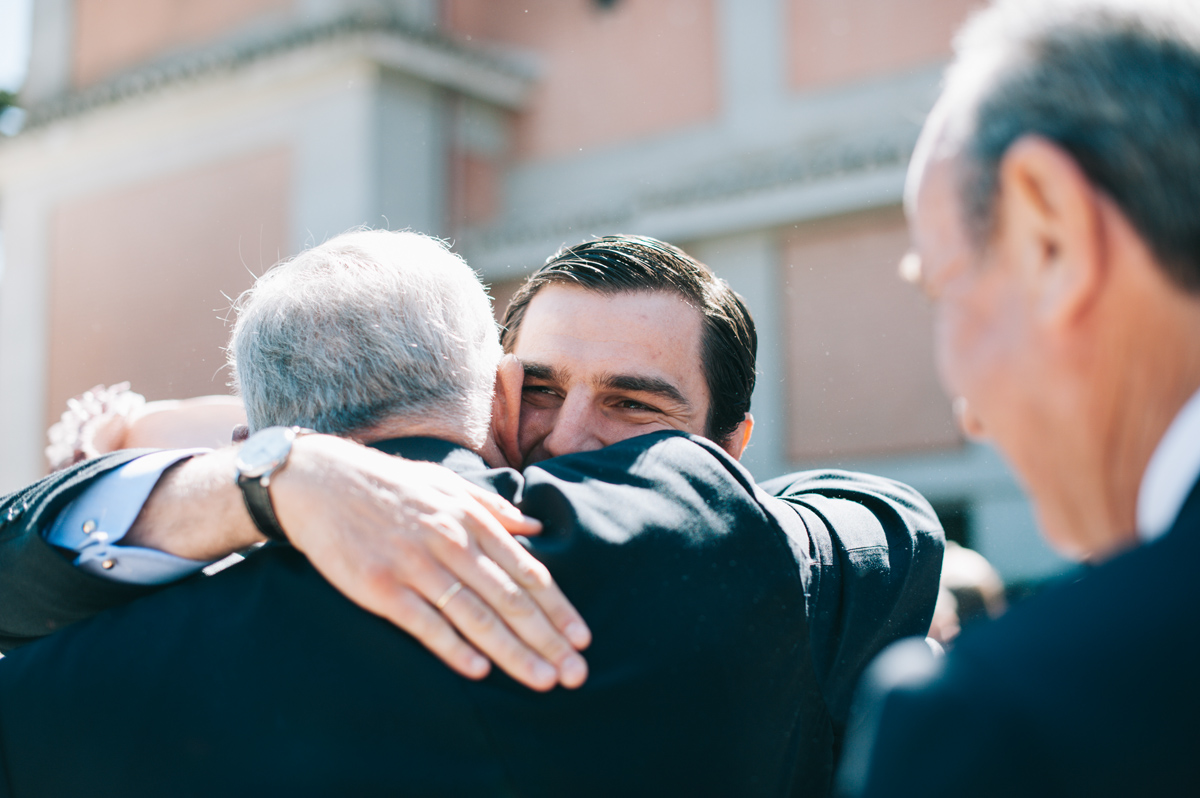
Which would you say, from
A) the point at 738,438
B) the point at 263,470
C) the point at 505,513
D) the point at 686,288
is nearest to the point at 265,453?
the point at 263,470

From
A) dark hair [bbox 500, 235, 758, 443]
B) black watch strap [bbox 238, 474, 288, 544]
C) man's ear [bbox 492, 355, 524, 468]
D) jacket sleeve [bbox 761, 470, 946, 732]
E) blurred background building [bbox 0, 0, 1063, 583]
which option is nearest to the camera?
black watch strap [bbox 238, 474, 288, 544]

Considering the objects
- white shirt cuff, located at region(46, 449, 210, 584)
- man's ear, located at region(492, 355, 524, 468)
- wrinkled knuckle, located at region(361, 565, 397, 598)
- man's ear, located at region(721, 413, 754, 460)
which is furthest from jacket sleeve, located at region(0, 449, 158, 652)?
man's ear, located at region(721, 413, 754, 460)

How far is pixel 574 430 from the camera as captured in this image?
212 centimetres

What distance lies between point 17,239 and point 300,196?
5056 millimetres

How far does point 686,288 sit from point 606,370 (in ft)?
1.12

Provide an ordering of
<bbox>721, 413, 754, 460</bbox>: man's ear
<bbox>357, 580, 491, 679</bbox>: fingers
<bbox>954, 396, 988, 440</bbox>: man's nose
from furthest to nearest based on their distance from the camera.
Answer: <bbox>721, 413, 754, 460</bbox>: man's ear → <bbox>357, 580, 491, 679</bbox>: fingers → <bbox>954, 396, 988, 440</bbox>: man's nose

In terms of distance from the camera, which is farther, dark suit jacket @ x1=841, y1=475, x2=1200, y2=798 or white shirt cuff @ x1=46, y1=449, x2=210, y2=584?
white shirt cuff @ x1=46, y1=449, x2=210, y2=584

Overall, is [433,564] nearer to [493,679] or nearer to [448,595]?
[448,595]

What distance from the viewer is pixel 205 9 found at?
13719mm

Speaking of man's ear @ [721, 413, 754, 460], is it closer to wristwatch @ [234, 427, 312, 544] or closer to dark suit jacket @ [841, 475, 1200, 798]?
Answer: wristwatch @ [234, 427, 312, 544]

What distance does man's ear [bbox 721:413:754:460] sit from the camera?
97.8 inches

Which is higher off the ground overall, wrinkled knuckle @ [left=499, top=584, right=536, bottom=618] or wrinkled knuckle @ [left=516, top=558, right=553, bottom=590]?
wrinkled knuckle @ [left=516, top=558, right=553, bottom=590]

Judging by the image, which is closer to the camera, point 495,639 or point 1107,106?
point 1107,106

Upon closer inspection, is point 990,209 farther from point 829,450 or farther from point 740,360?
point 829,450
